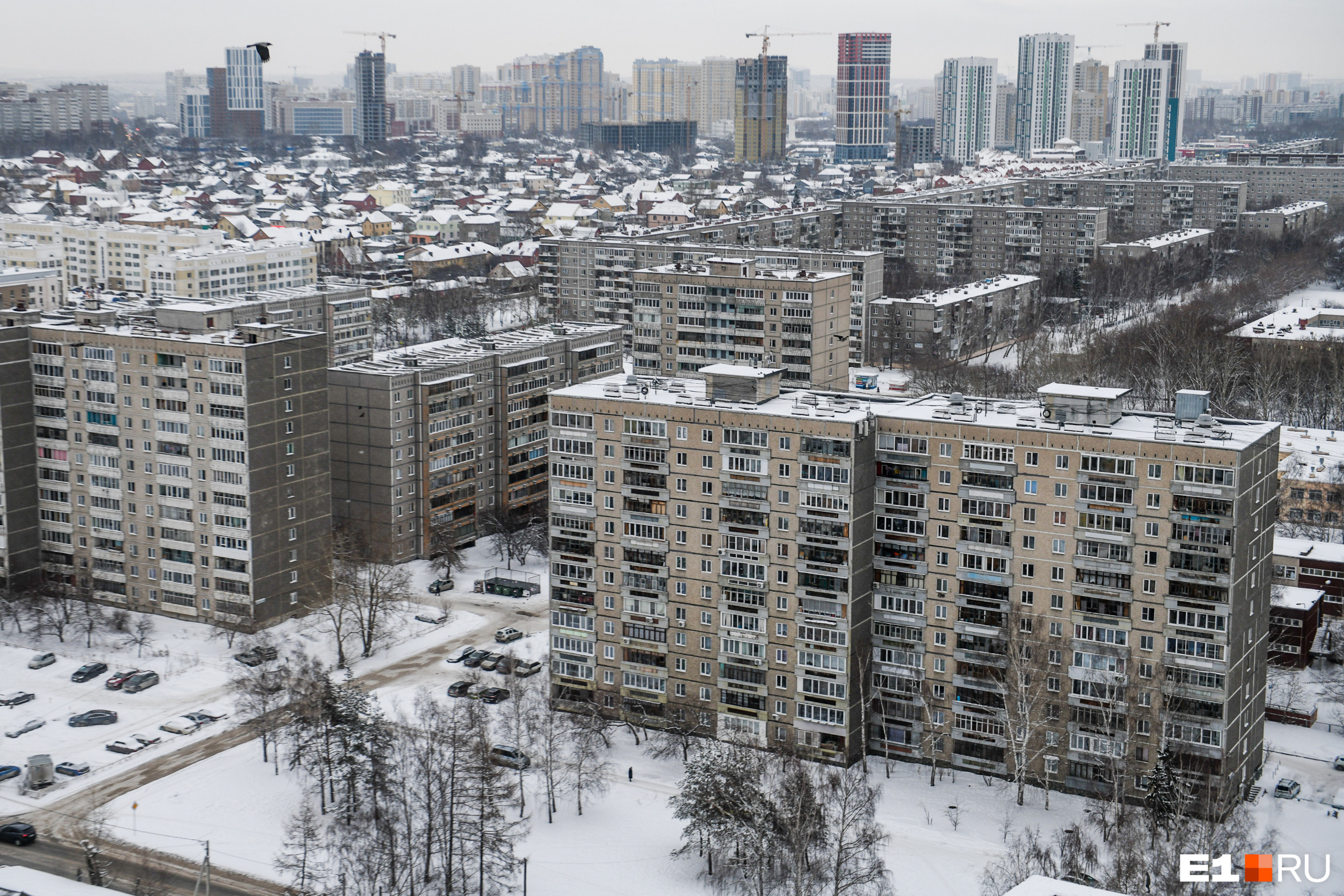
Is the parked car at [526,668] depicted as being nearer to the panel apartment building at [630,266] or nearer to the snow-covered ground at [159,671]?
the snow-covered ground at [159,671]

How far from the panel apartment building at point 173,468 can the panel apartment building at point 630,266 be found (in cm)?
3639

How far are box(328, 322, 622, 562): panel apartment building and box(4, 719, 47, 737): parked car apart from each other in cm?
A: 1463

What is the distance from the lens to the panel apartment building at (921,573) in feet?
117

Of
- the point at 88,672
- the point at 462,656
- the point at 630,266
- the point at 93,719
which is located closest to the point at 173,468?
the point at 88,672

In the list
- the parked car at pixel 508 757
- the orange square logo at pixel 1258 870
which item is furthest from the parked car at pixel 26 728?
the orange square logo at pixel 1258 870

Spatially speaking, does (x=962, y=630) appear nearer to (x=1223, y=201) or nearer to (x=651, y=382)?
(x=651, y=382)

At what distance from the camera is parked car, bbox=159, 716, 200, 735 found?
4106 cm

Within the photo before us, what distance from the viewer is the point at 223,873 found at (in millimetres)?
33906

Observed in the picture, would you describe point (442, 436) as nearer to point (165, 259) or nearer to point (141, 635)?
point (141, 635)

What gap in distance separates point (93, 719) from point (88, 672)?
3.43 m

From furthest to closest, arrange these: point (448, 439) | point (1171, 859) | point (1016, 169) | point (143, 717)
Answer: point (1016, 169) < point (448, 439) < point (143, 717) < point (1171, 859)

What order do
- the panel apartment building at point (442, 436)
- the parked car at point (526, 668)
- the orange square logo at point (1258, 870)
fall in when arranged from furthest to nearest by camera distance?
the panel apartment building at point (442, 436) → the parked car at point (526, 668) → the orange square logo at point (1258, 870)

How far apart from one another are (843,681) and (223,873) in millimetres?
15269

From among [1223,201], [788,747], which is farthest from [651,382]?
[1223,201]
